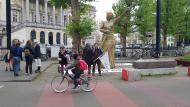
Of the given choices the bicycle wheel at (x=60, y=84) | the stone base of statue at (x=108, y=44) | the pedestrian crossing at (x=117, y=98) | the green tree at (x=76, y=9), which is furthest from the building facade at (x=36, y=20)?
the pedestrian crossing at (x=117, y=98)

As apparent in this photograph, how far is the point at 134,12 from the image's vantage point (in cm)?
5628

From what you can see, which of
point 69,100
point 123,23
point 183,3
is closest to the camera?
point 69,100

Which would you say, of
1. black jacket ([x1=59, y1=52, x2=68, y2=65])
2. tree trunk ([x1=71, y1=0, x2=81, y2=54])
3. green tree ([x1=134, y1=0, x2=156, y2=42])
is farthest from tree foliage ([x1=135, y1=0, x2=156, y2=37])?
black jacket ([x1=59, y1=52, x2=68, y2=65])

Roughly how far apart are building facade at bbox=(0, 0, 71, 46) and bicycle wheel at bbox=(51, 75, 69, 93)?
6964cm

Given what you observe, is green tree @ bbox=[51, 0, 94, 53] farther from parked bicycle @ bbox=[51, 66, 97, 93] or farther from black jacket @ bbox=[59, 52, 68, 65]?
parked bicycle @ bbox=[51, 66, 97, 93]

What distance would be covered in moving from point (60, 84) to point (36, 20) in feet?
331

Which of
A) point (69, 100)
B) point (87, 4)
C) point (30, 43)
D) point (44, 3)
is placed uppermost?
point (44, 3)

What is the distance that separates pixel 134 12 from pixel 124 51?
10.3 meters

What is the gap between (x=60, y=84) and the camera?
50.3ft

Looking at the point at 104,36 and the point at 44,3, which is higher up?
the point at 44,3

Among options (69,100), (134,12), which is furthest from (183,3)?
(69,100)

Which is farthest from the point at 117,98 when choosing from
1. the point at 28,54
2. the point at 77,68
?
the point at 28,54

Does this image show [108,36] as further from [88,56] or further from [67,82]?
[67,82]

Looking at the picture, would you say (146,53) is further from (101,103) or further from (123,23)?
(101,103)
